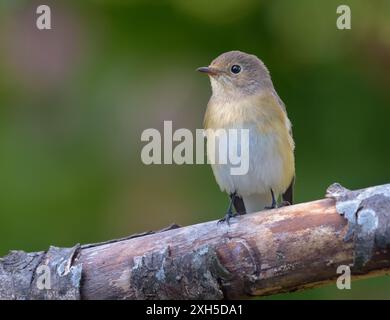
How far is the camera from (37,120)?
592 centimetres

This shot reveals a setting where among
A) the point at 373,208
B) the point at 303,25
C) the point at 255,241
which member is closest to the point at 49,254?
the point at 255,241

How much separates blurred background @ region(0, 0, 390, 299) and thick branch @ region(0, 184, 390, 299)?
0.72m

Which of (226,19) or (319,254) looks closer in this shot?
(319,254)

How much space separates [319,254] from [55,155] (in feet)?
6.77

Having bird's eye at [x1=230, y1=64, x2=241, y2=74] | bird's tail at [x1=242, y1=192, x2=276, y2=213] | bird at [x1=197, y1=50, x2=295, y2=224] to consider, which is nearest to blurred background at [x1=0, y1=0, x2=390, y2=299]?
bird at [x1=197, y1=50, x2=295, y2=224]

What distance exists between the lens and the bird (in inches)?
221

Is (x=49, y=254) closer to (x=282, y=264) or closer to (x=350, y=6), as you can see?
(x=282, y=264)

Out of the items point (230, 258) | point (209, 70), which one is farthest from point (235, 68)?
point (230, 258)

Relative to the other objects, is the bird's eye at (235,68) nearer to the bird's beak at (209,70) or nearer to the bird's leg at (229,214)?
the bird's beak at (209,70)

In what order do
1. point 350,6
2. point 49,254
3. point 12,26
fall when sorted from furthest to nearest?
point 12,26 → point 350,6 → point 49,254

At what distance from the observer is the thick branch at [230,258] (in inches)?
161

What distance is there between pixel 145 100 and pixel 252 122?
75 centimetres

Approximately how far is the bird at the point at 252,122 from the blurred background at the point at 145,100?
0.18m

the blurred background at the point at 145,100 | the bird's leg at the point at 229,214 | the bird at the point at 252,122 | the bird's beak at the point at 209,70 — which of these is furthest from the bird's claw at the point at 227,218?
the bird's beak at the point at 209,70
